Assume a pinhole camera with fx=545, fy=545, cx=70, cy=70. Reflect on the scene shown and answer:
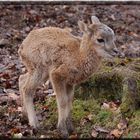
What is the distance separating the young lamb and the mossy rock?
85 centimetres

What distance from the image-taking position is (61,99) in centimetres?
834

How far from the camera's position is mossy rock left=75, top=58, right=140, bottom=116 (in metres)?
8.97

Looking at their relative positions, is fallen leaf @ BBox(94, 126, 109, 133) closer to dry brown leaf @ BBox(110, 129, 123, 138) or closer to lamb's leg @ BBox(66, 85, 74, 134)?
dry brown leaf @ BBox(110, 129, 123, 138)

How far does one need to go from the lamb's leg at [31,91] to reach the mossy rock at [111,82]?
110cm

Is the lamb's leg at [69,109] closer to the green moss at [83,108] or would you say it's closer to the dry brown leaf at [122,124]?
the green moss at [83,108]

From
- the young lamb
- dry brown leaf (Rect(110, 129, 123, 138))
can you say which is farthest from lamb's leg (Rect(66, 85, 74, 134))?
dry brown leaf (Rect(110, 129, 123, 138))

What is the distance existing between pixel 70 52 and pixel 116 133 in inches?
56.4

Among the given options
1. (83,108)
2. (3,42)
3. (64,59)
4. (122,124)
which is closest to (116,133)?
(122,124)

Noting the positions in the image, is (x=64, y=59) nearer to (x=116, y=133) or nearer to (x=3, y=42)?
(x=116, y=133)

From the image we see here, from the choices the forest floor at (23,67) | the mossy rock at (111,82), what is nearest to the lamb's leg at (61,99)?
the forest floor at (23,67)

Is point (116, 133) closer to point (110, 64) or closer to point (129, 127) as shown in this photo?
point (129, 127)

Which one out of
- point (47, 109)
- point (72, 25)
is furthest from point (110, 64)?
point (72, 25)

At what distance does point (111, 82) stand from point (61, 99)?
130 centimetres

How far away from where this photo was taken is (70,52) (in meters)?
8.41
